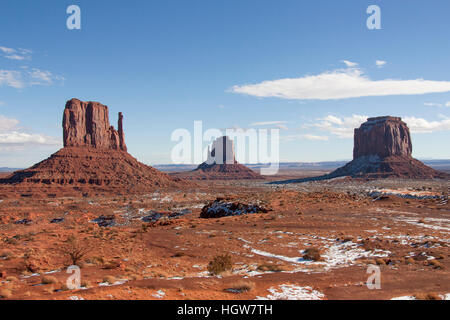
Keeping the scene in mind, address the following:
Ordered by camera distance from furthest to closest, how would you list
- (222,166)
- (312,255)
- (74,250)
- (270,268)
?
1. (222,166)
2. (74,250)
3. (312,255)
4. (270,268)

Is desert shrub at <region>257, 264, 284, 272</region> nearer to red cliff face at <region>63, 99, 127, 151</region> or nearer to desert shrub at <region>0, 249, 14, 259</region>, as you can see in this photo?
desert shrub at <region>0, 249, 14, 259</region>

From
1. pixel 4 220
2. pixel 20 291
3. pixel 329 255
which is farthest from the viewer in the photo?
pixel 4 220

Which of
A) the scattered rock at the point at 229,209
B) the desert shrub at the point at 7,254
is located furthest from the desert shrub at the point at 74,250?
the scattered rock at the point at 229,209

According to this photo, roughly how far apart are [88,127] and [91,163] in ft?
48.2

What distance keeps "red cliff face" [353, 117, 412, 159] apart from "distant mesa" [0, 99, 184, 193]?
3675 inches

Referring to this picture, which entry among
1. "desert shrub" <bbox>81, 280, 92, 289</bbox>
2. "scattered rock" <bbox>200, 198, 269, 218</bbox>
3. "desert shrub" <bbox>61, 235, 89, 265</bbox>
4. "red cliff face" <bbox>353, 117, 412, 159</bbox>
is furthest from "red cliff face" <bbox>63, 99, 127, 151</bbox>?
"red cliff face" <bbox>353, 117, 412, 159</bbox>

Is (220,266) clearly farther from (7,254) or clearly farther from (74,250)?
(7,254)

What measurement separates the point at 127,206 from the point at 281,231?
3556 cm

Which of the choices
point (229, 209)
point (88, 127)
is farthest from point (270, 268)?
point (88, 127)

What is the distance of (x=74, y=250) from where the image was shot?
548 inches

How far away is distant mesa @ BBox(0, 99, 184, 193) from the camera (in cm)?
6819

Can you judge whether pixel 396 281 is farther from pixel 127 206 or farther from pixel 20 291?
pixel 127 206

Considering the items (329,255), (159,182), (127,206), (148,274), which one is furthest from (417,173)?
(148,274)
